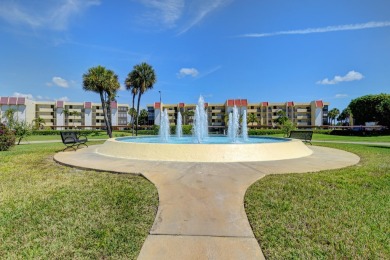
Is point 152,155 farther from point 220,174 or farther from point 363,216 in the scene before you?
point 363,216

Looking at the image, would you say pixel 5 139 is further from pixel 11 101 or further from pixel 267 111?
pixel 267 111

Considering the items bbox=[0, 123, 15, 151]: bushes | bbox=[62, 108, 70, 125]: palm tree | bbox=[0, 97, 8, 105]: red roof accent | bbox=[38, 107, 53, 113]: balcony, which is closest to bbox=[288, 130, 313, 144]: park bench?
bbox=[0, 123, 15, 151]: bushes

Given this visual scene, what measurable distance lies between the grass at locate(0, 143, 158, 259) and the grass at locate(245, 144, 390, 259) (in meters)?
1.96

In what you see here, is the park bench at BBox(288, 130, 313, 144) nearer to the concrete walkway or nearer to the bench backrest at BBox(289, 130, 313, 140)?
the bench backrest at BBox(289, 130, 313, 140)

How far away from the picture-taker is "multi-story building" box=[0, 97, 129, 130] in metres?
80.3

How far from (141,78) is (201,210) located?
37.9 m

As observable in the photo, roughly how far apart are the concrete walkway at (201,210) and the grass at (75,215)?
0.29 m

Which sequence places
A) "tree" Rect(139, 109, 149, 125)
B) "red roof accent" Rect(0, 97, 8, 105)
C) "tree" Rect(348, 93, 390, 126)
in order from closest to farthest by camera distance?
1. "tree" Rect(348, 93, 390, 126)
2. "red roof accent" Rect(0, 97, 8, 105)
3. "tree" Rect(139, 109, 149, 125)

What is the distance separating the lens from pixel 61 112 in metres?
90.0

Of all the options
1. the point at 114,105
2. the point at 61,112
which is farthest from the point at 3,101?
the point at 114,105

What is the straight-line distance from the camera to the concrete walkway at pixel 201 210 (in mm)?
3213

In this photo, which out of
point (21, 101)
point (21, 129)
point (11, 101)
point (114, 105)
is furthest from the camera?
point (114, 105)

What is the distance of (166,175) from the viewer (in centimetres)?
651

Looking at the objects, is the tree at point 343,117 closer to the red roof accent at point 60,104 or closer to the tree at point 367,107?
the tree at point 367,107
